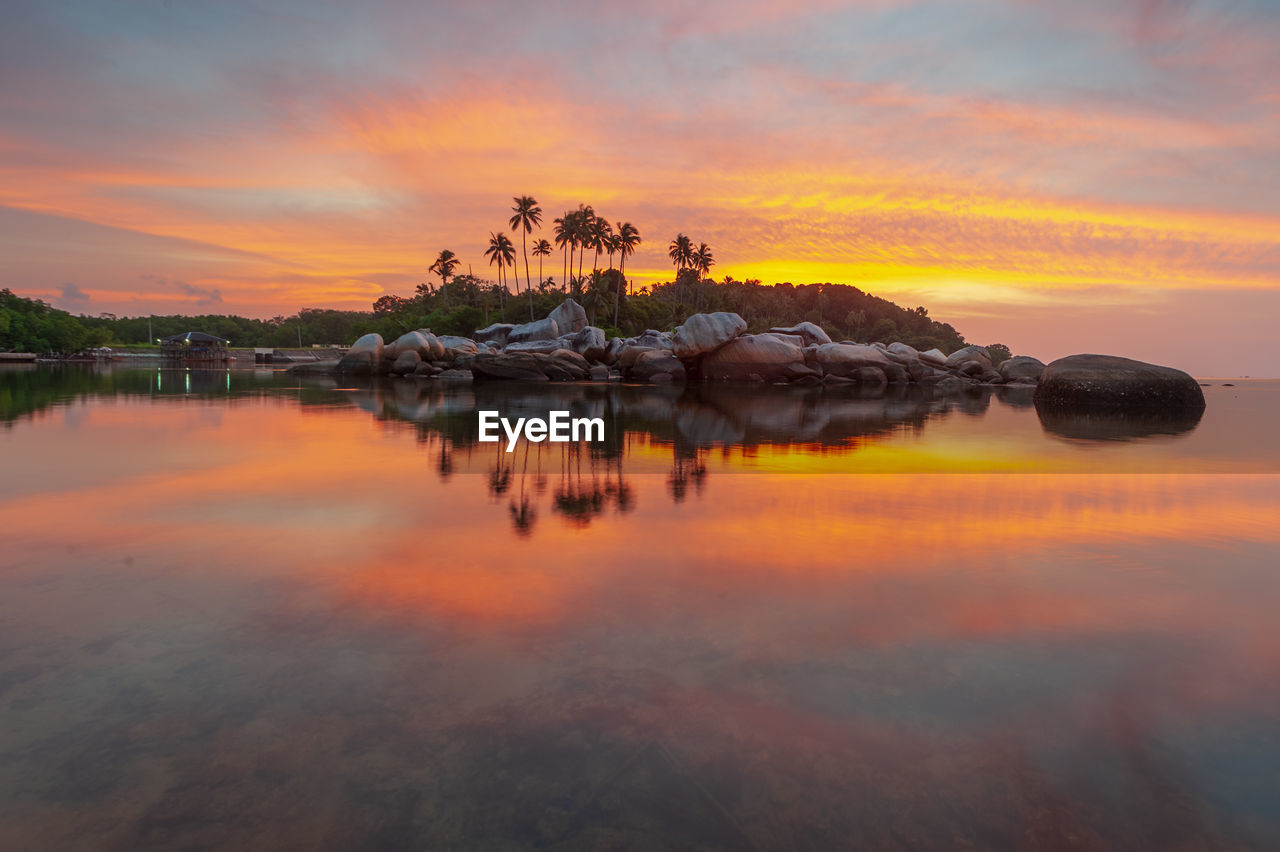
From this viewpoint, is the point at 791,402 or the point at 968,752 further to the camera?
the point at 791,402

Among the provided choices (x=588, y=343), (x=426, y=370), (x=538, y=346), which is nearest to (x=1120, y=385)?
(x=588, y=343)

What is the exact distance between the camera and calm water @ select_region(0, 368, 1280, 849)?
2.79m

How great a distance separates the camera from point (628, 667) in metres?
3.97

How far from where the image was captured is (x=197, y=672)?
3855 mm

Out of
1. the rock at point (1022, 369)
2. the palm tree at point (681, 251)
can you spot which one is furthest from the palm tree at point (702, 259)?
the rock at point (1022, 369)

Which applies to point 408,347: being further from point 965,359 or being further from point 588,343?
point 965,359

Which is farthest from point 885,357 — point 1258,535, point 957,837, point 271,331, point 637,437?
point 271,331

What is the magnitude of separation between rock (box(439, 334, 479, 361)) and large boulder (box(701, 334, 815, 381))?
1771 cm

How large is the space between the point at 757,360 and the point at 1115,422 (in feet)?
74.5

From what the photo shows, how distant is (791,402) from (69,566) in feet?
80.7

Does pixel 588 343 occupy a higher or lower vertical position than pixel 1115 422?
higher

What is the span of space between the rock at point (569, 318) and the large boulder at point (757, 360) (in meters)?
19.1

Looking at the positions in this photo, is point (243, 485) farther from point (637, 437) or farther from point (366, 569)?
point (637, 437)

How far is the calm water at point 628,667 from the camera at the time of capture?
279 cm
